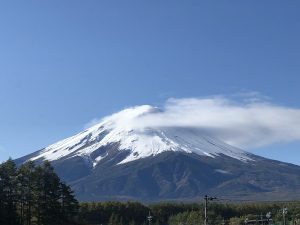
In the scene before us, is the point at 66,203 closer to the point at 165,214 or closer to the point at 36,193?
the point at 36,193

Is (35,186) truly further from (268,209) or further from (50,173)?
(268,209)

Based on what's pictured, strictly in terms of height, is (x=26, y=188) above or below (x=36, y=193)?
above

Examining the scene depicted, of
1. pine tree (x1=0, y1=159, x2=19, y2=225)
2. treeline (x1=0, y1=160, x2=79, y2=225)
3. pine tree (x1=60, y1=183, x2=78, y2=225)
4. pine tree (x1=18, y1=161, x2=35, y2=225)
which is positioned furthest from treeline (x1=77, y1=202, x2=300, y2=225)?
pine tree (x1=0, y1=159, x2=19, y2=225)

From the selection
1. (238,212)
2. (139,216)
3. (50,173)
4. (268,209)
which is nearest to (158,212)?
(139,216)

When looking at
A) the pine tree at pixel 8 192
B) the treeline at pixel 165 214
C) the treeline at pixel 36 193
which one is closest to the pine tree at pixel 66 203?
the treeline at pixel 36 193

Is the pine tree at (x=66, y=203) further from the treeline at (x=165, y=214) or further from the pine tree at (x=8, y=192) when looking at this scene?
the treeline at (x=165, y=214)

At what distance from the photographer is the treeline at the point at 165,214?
96.3m

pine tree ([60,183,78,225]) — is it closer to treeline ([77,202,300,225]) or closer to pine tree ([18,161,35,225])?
pine tree ([18,161,35,225])

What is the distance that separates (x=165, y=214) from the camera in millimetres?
117812

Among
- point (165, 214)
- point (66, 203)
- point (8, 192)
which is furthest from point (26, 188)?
point (165, 214)

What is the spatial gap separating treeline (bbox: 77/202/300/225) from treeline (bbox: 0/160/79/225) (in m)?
23.9

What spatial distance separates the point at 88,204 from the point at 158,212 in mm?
20384

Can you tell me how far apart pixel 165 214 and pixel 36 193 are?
197 ft

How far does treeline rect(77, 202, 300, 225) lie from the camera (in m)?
96.3
